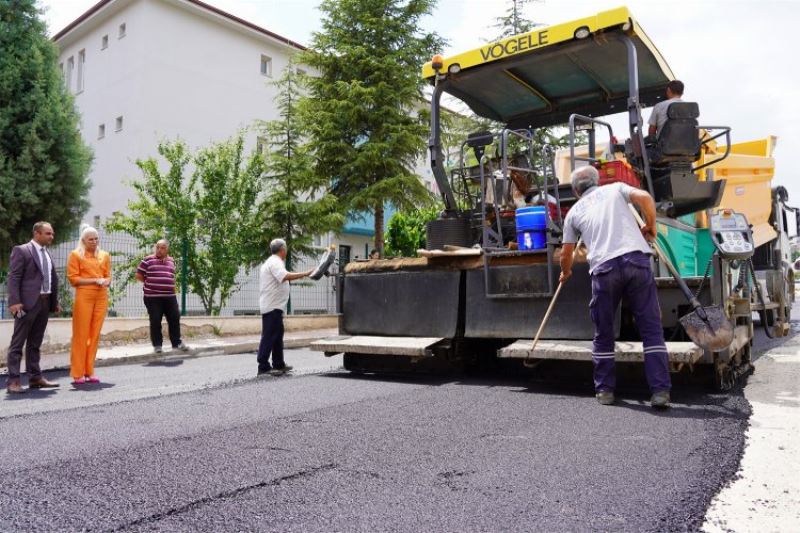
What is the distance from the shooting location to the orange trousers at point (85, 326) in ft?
21.7

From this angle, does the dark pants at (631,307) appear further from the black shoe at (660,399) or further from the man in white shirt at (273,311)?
the man in white shirt at (273,311)

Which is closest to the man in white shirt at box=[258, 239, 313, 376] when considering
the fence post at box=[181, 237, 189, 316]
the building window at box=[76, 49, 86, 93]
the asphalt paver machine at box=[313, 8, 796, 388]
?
the asphalt paver machine at box=[313, 8, 796, 388]

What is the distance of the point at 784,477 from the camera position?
9.73 feet

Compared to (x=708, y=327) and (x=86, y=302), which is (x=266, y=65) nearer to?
(x=86, y=302)

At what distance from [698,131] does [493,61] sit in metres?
1.86

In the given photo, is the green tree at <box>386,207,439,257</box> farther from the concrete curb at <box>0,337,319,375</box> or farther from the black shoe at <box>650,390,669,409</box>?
the black shoe at <box>650,390,669,409</box>

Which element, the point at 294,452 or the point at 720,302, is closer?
the point at 294,452

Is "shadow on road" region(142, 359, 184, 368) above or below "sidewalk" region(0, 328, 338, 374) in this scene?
below

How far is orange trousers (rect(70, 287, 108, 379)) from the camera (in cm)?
661

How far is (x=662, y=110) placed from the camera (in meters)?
5.22

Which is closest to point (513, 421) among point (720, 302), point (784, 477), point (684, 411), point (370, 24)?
point (684, 411)

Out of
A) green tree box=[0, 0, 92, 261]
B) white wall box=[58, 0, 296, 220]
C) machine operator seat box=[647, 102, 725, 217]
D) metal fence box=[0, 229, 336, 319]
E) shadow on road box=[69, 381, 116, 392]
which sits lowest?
shadow on road box=[69, 381, 116, 392]

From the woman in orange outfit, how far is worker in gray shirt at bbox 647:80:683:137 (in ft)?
17.9

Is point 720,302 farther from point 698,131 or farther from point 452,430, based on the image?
point 452,430
